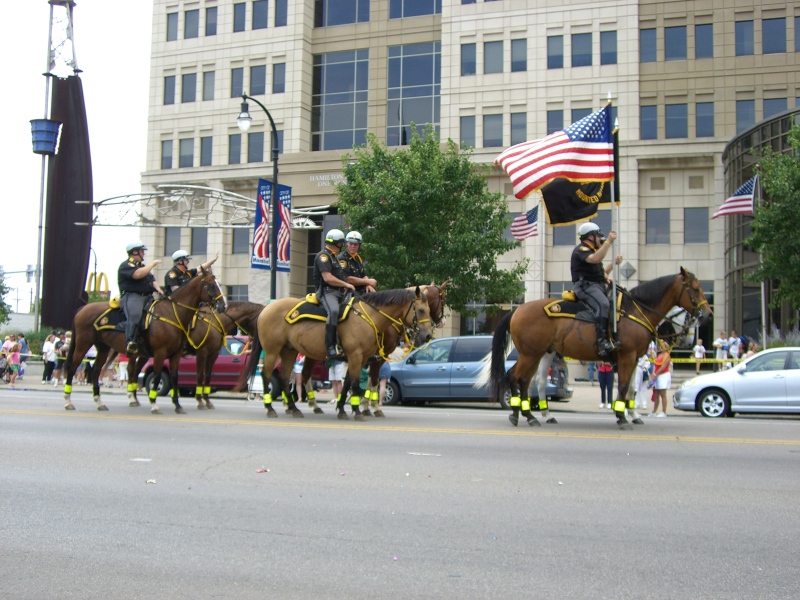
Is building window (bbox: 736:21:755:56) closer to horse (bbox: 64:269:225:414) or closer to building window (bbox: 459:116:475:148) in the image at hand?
building window (bbox: 459:116:475:148)

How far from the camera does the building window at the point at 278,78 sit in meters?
49.9

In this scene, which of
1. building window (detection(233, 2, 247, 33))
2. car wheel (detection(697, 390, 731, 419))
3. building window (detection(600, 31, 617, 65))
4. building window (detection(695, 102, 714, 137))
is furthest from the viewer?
building window (detection(233, 2, 247, 33))

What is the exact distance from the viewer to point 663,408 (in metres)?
19.0

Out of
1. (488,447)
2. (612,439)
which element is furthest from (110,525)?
(612,439)

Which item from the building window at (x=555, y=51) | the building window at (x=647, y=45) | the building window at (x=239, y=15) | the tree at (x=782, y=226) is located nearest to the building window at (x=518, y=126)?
the building window at (x=555, y=51)

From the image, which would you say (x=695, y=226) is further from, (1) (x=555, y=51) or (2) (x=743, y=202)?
(2) (x=743, y=202)

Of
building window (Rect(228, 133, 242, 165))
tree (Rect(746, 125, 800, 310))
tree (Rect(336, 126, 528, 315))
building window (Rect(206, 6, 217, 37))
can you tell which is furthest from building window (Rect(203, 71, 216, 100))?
tree (Rect(746, 125, 800, 310))

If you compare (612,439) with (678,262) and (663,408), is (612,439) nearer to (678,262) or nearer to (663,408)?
(663,408)

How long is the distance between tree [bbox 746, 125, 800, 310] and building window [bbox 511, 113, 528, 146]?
18559 millimetres

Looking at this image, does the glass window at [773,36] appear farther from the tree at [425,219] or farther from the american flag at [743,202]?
the tree at [425,219]

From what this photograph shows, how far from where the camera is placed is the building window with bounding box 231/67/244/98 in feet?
167

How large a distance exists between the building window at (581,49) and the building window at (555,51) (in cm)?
63

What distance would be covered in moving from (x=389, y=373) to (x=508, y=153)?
319 inches

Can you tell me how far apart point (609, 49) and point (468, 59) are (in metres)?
7.50
